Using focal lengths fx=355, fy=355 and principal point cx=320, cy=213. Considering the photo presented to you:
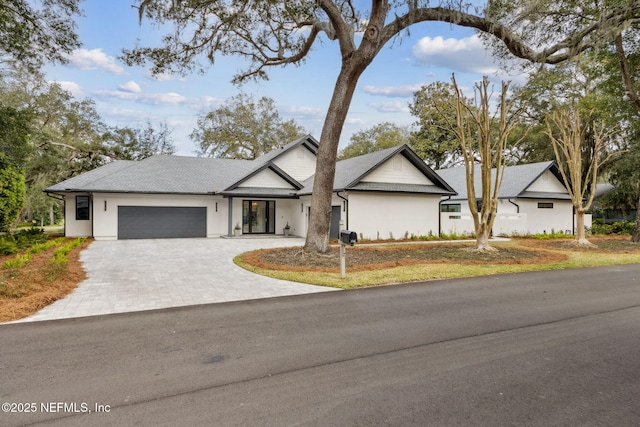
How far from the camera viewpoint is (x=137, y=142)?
111ft

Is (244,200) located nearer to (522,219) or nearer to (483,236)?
(483,236)

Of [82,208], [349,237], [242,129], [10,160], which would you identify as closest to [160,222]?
[82,208]

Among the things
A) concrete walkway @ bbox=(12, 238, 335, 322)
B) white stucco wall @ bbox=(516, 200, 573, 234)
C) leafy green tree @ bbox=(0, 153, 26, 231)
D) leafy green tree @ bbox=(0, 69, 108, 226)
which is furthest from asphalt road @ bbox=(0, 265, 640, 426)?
leafy green tree @ bbox=(0, 69, 108, 226)

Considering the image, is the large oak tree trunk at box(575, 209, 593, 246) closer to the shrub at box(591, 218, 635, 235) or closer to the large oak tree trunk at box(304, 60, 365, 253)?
the shrub at box(591, 218, 635, 235)

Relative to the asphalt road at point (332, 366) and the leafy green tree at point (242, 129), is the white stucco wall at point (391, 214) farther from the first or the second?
the leafy green tree at point (242, 129)

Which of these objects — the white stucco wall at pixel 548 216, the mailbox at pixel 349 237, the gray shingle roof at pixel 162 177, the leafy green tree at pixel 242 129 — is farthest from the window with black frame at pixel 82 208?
the white stucco wall at pixel 548 216

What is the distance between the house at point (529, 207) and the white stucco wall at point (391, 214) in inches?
73.4

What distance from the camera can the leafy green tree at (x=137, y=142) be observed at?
32156mm

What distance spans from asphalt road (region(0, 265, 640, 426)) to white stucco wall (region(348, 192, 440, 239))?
1138 cm

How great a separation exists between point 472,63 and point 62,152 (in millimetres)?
28524

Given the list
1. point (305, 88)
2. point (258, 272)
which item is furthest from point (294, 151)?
point (258, 272)

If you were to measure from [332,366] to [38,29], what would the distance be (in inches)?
560

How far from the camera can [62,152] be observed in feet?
87.9

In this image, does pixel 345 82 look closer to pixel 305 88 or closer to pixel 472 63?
pixel 305 88
